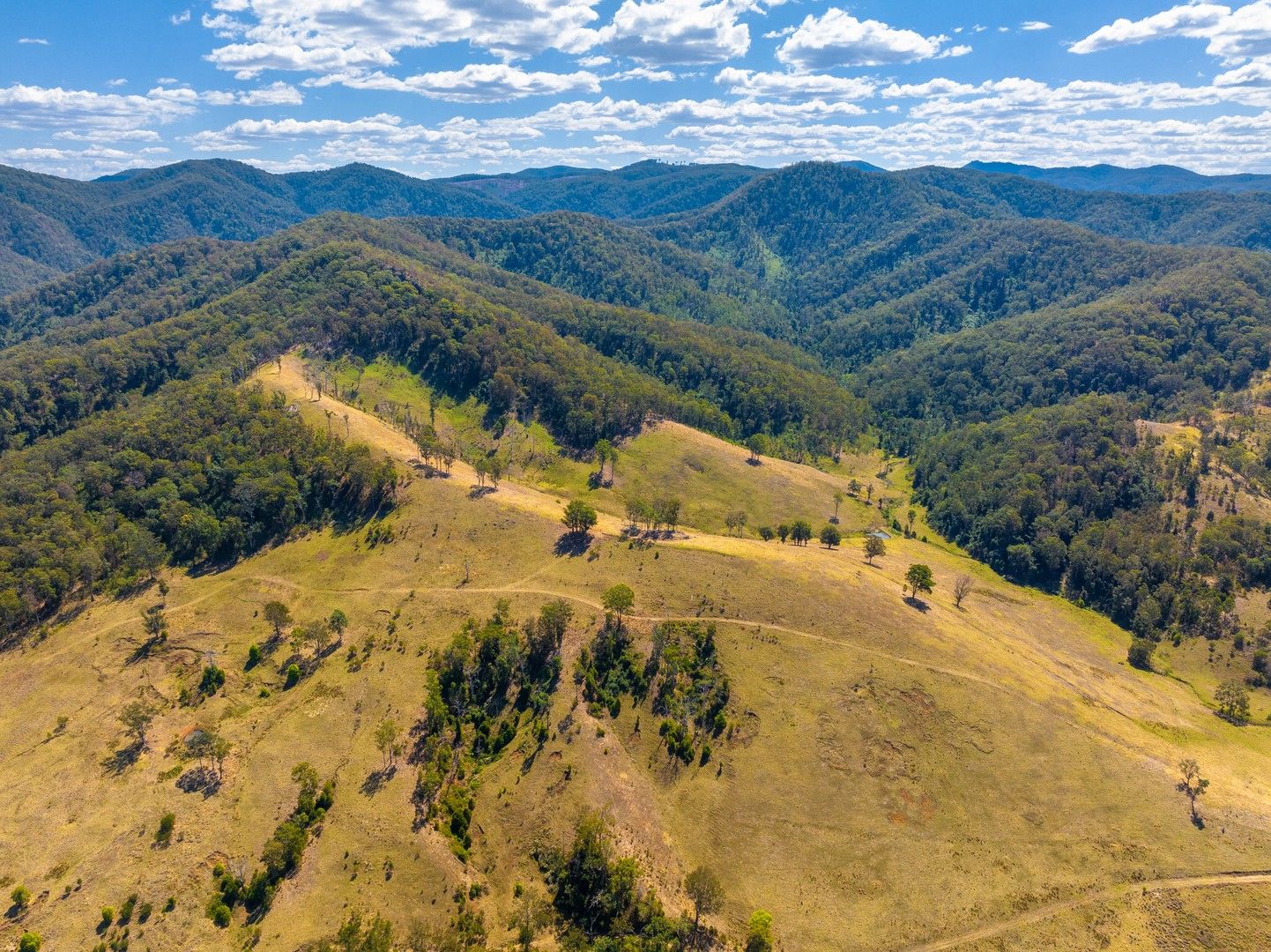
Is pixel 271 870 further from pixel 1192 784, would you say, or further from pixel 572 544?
pixel 1192 784

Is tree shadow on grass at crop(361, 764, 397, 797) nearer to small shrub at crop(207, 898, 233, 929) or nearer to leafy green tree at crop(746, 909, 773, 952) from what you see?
small shrub at crop(207, 898, 233, 929)

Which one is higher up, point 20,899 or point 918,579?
point 20,899

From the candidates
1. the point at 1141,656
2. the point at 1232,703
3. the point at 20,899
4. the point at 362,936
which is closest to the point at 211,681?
the point at 20,899

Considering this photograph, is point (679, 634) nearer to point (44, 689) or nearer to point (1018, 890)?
point (1018, 890)

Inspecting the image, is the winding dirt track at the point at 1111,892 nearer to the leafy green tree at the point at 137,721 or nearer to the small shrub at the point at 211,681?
the small shrub at the point at 211,681

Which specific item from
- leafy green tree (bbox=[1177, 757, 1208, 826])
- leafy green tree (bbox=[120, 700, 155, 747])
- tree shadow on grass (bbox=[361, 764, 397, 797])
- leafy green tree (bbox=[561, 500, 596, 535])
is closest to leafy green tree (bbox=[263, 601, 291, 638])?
leafy green tree (bbox=[120, 700, 155, 747])

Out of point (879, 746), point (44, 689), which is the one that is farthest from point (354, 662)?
point (879, 746)
